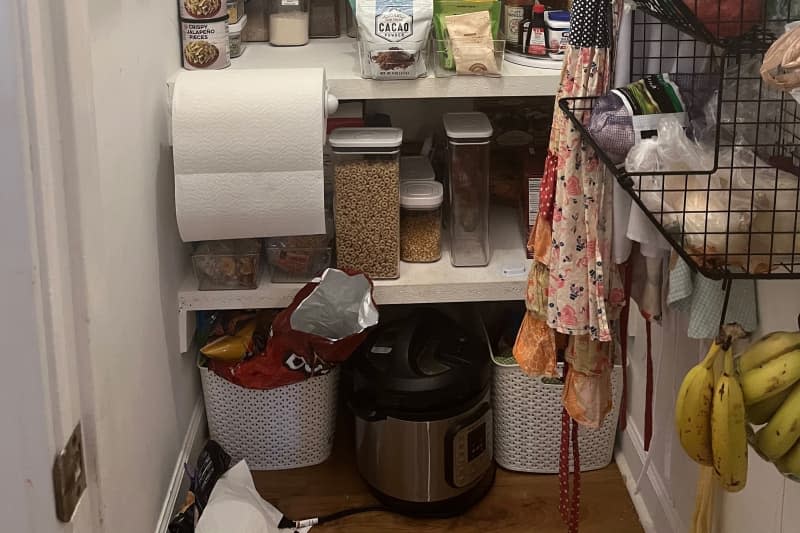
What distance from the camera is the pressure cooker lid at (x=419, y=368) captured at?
1965mm

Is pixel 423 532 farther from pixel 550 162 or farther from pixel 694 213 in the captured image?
pixel 694 213

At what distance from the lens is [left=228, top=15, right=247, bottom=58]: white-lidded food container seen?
2012 mm

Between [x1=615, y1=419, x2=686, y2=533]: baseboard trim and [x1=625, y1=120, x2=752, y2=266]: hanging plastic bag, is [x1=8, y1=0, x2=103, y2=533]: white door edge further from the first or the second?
[x1=615, y1=419, x2=686, y2=533]: baseboard trim

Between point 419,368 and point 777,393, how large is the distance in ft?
3.57

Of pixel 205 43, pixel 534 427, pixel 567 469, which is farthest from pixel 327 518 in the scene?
pixel 205 43

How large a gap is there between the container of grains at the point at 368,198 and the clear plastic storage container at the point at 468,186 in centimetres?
13

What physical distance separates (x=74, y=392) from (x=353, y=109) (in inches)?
56.4

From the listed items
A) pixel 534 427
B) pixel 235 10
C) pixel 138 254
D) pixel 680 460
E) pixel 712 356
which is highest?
pixel 235 10

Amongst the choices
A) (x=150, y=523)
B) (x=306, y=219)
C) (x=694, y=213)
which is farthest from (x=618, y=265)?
(x=150, y=523)

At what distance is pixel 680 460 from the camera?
1762 millimetres

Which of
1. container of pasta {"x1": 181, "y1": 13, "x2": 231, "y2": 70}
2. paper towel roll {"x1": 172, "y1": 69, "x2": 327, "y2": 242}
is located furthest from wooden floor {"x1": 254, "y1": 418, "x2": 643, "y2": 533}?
container of pasta {"x1": 181, "y1": 13, "x2": 231, "y2": 70}

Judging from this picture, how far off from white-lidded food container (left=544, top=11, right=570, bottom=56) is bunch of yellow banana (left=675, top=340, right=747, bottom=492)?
3.33 feet

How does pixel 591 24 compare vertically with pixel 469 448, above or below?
above

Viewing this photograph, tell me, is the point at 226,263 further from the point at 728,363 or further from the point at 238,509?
the point at 728,363
